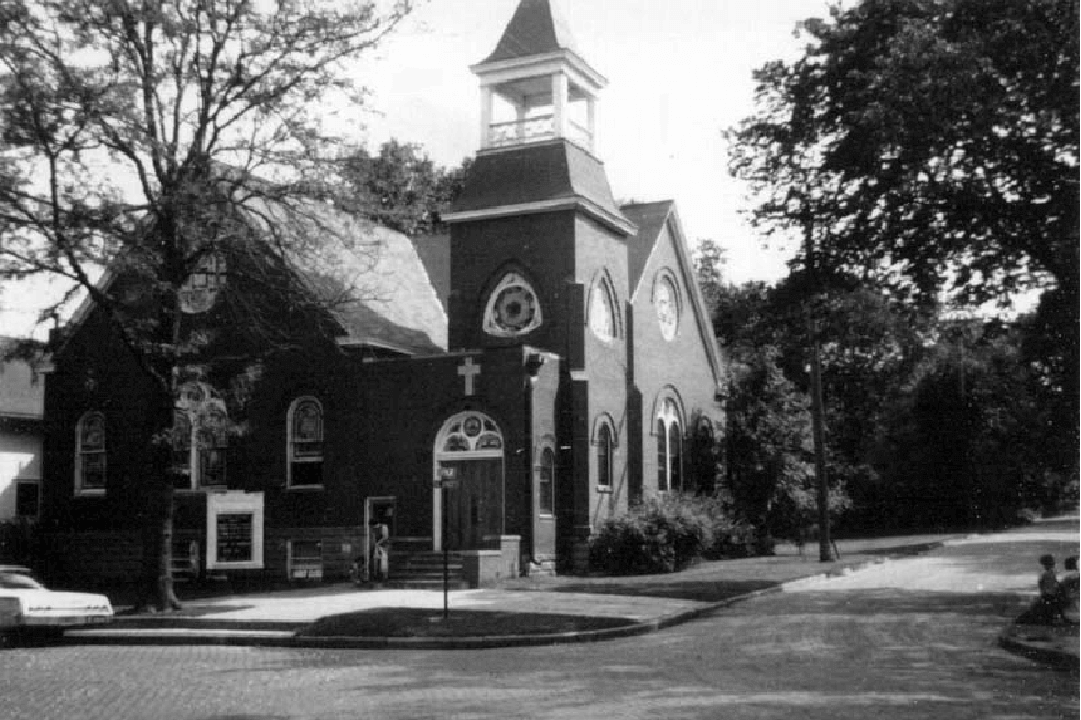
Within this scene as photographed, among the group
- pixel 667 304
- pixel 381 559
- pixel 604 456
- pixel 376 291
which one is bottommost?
pixel 381 559

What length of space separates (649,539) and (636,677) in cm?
1675

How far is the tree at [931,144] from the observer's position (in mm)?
11617

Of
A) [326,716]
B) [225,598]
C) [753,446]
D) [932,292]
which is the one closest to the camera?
[326,716]

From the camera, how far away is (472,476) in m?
30.2

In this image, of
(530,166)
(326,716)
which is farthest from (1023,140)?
(530,166)

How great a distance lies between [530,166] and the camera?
33062mm

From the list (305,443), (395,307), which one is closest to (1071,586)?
(305,443)

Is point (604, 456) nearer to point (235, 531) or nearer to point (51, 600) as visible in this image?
point (235, 531)

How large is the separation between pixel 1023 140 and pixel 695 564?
21646mm

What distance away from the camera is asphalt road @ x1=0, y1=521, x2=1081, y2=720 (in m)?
11.4

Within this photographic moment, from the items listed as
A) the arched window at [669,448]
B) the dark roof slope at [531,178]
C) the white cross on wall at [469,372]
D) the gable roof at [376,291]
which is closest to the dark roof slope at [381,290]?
the gable roof at [376,291]

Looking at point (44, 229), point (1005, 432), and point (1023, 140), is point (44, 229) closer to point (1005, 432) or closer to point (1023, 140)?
point (1023, 140)

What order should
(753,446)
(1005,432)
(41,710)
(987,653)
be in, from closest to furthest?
(1005,432) < (41,710) < (987,653) < (753,446)

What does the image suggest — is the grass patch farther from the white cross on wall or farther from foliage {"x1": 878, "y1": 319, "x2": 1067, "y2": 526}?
the white cross on wall
